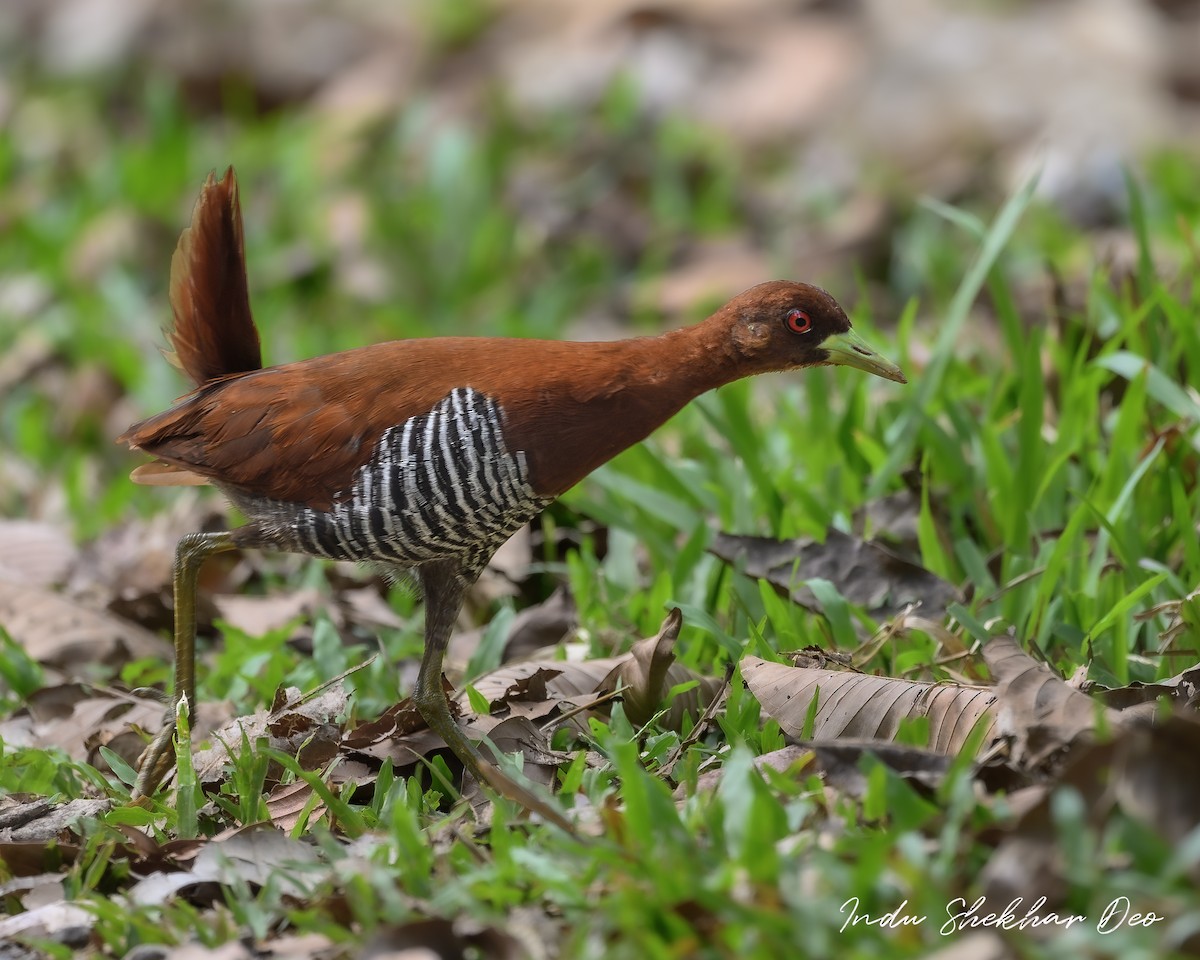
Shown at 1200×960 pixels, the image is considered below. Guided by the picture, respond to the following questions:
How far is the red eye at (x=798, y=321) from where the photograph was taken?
336 cm

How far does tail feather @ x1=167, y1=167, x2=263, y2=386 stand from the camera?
139 inches

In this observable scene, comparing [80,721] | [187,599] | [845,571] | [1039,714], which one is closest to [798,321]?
[845,571]

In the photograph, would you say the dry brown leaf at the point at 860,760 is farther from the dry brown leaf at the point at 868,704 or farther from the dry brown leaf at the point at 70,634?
the dry brown leaf at the point at 70,634

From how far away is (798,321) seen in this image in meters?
3.37

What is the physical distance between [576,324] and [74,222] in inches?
100

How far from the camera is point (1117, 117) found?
8039mm

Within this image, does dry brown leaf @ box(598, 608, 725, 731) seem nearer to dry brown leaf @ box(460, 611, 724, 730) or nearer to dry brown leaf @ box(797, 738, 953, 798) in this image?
dry brown leaf @ box(460, 611, 724, 730)

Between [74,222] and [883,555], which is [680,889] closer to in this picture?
[883,555]

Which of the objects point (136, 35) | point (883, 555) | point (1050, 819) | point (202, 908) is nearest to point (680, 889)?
point (1050, 819)

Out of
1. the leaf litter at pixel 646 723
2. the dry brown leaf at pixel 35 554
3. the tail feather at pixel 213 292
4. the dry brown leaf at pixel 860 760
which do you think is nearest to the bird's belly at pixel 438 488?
the leaf litter at pixel 646 723

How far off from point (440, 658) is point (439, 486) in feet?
1.54

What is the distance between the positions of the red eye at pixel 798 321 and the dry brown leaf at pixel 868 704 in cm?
77

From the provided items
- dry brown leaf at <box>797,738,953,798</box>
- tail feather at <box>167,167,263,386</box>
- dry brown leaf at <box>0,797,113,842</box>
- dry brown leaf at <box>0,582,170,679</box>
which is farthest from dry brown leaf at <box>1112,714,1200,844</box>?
dry brown leaf at <box>0,582,170,679</box>

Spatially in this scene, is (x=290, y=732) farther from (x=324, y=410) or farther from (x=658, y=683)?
(x=658, y=683)
